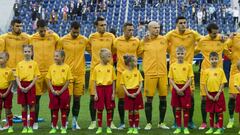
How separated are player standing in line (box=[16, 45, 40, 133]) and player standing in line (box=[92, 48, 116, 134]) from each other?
1132 mm

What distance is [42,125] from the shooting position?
37.6ft

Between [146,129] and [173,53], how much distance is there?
1.60 m

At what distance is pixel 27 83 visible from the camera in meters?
10.4

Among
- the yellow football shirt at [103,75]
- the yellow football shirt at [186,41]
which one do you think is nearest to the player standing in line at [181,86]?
the yellow football shirt at [186,41]

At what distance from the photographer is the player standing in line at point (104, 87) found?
405 inches

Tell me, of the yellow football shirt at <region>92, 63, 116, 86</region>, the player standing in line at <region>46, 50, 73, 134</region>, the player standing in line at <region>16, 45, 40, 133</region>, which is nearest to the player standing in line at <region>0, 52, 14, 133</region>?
the player standing in line at <region>16, 45, 40, 133</region>

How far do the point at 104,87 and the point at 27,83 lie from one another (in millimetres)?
1425

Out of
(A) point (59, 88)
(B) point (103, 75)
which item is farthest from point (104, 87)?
(A) point (59, 88)

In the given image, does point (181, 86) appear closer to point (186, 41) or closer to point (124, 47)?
point (186, 41)

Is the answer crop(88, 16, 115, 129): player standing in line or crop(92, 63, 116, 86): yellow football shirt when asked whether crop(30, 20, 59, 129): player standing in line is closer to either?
crop(88, 16, 115, 129): player standing in line

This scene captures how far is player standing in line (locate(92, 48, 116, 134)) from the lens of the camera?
405 inches

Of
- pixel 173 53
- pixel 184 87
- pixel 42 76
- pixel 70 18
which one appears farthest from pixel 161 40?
pixel 70 18

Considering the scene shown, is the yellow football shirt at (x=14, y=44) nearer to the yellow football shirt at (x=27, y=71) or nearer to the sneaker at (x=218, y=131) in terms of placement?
the yellow football shirt at (x=27, y=71)

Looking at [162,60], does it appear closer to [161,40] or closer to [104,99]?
[161,40]
